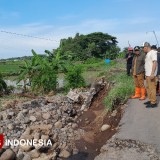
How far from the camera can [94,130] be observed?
371 inches

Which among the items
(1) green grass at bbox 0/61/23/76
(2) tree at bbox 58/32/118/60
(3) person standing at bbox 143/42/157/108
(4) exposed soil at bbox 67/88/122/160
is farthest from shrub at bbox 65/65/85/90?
(2) tree at bbox 58/32/118/60

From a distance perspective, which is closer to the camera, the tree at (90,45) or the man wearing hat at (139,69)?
the man wearing hat at (139,69)

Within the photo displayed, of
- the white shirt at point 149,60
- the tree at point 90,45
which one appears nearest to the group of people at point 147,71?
the white shirt at point 149,60

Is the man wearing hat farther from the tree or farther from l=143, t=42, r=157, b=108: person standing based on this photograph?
the tree

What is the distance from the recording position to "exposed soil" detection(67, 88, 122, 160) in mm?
7988

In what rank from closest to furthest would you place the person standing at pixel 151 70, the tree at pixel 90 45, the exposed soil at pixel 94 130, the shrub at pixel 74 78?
the exposed soil at pixel 94 130, the person standing at pixel 151 70, the shrub at pixel 74 78, the tree at pixel 90 45

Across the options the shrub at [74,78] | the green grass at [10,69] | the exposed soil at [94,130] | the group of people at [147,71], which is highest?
the group of people at [147,71]

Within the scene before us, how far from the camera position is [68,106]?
1230cm

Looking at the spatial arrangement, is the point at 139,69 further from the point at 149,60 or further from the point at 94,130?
the point at 94,130

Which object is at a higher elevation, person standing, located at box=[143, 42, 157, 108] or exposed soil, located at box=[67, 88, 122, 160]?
person standing, located at box=[143, 42, 157, 108]

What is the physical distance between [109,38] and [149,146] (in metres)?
49.0

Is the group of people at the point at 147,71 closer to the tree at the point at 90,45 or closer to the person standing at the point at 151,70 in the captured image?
the person standing at the point at 151,70

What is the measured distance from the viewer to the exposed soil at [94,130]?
7988 mm

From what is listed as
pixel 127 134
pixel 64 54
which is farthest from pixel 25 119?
pixel 64 54
